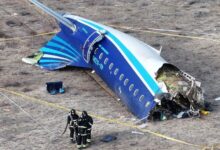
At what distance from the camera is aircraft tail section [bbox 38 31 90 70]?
37281 mm

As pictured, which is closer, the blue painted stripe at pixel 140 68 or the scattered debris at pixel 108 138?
the scattered debris at pixel 108 138

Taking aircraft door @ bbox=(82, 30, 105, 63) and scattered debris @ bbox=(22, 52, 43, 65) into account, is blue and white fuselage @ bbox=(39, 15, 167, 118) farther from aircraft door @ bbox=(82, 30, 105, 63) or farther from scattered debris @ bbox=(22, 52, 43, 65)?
scattered debris @ bbox=(22, 52, 43, 65)

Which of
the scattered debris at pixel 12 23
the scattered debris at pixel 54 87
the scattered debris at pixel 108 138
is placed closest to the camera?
the scattered debris at pixel 108 138

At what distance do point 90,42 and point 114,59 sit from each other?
2891 millimetres

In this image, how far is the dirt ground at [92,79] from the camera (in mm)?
28552

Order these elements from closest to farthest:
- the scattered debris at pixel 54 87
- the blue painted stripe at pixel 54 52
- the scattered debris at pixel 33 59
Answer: the scattered debris at pixel 54 87 < the blue painted stripe at pixel 54 52 < the scattered debris at pixel 33 59

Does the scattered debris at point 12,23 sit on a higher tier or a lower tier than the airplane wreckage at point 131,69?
Answer: higher

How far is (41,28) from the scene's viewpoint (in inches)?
1806

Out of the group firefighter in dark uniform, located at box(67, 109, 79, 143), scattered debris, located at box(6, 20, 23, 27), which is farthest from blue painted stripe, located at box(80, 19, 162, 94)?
scattered debris, located at box(6, 20, 23, 27)

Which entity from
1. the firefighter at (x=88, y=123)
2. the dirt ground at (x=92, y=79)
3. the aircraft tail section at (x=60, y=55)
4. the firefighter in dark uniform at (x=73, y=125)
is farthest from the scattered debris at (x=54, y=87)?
the firefighter at (x=88, y=123)

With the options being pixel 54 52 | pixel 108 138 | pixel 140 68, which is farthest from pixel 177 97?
pixel 54 52

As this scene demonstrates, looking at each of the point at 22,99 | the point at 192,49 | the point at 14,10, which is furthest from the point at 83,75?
the point at 14,10

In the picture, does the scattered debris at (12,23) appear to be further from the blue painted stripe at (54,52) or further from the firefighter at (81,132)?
the firefighter at (81,132)

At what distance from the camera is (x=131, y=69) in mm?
31531
